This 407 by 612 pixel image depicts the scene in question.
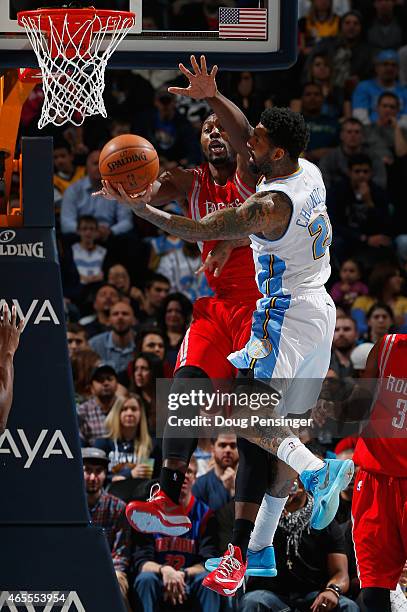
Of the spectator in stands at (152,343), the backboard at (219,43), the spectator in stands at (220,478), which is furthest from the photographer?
the spectator in stands at (152,343)

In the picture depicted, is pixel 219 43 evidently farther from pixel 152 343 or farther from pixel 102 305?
pixel 102 305

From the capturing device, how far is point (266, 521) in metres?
7.38

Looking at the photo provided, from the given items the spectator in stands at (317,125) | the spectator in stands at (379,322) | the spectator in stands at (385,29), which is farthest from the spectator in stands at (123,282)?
the spectator in stands at (385,29)

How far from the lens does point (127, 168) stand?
21.9 ft

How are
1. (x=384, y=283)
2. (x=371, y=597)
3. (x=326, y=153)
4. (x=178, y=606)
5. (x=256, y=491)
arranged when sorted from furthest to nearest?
(x=326, y=153) → (x=384, y=283) → (x=178, y=606) → (x=371, y=597) → (x=256, y=491)

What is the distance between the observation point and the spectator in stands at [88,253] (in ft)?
38.6

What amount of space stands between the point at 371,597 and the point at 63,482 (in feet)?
7.09

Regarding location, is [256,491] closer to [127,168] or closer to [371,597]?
[371,597]

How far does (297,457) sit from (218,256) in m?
1.18

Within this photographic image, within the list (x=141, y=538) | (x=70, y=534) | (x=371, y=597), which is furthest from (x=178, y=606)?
(x=70, y=534)

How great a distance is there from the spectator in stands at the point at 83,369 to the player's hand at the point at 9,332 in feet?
11.1

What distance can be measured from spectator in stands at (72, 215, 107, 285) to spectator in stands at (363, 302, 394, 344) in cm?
245

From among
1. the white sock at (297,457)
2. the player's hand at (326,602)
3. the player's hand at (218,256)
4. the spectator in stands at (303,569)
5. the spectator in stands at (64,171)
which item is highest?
the player's hand at (218,256)

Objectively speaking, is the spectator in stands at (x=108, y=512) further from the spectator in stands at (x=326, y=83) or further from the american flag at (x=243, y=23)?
the spectator in stands at (x=326, y=83)
